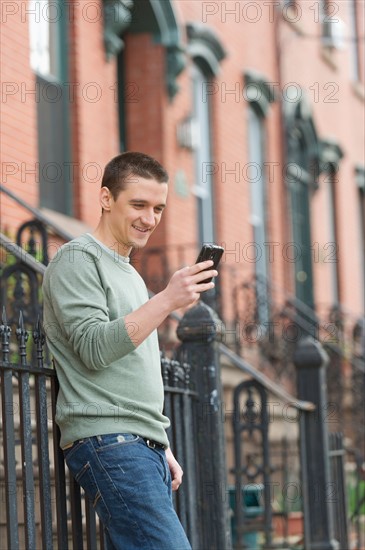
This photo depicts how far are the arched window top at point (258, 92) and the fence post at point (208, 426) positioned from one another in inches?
397

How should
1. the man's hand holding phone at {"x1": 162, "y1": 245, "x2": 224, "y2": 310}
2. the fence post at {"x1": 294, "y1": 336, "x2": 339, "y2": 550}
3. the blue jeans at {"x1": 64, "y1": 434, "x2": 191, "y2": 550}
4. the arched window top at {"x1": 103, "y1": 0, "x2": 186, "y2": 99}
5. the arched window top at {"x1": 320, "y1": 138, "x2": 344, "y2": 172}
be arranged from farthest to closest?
1. the arched window top at {"x1": 320, "y1": 138, "x2": 344, "y2": 172}
2. the arched window top at {"x1": 103, "y1": 0, "x2": 186, "y2": 99}
3. the fence post at {"x1": 294, "y1": 336, "x2": 339, "y2": 550}
4. the blue jeans at {"x1": 64, "y1": 434, "x2": 191, "y2": 550}
5. the man's hand holding phone at {"x1": 162, "y1": 245, "x2": 224, "y2": 310}

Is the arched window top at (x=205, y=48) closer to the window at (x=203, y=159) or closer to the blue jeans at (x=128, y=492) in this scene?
the window at (x=203, y=159)

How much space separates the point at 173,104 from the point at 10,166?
419cm

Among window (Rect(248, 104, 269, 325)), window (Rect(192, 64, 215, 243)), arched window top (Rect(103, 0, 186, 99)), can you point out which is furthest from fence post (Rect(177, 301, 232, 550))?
window (Rect(248, 104, 269, 325))

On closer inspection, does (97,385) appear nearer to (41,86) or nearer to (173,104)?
(41,86)

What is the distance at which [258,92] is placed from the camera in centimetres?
1695

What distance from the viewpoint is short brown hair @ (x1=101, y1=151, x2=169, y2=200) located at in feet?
15.8

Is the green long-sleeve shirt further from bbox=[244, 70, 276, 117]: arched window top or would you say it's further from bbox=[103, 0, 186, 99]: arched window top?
bbox=[244, 70, 276, 117]: arched window top

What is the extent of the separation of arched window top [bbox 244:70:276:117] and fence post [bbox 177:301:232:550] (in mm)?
10072

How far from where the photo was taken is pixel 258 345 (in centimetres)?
1344

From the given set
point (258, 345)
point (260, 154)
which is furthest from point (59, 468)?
point (260, 154)

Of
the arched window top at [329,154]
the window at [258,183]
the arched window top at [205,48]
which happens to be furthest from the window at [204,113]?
the arched window top at [329,154]

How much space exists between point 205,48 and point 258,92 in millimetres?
2185

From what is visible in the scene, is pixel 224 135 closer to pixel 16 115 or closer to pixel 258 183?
pixel 258 183
